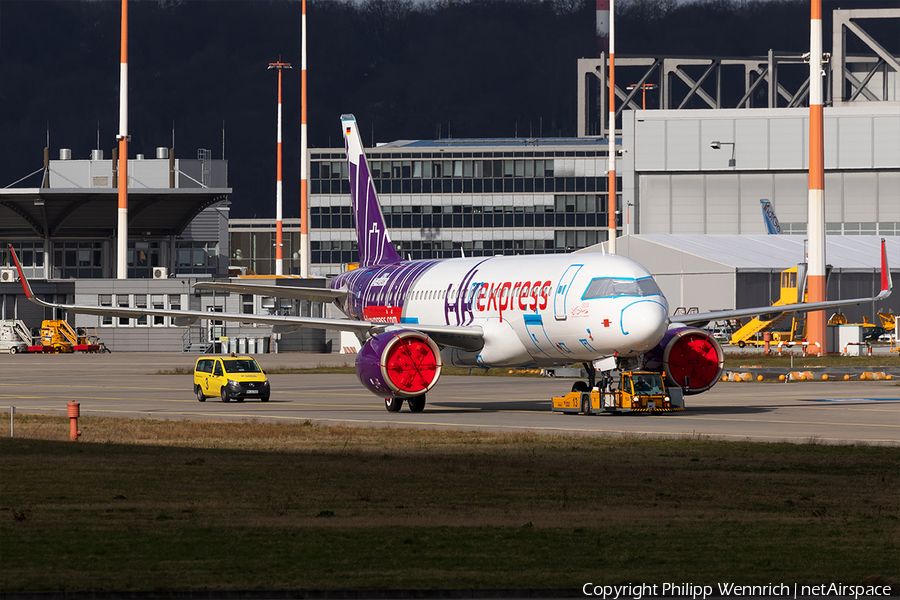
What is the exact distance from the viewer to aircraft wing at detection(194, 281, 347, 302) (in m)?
43.4

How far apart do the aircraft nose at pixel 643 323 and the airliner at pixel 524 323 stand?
0.03m

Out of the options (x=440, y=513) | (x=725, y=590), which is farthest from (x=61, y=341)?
(x=725, y=590)

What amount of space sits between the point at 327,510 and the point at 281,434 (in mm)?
13747

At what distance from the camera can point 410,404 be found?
42.4 m

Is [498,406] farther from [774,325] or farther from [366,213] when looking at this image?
[774,325]

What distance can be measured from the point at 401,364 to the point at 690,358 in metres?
9.49

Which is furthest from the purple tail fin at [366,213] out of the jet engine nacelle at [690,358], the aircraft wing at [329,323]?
the jet engine nacelle at [690,358]

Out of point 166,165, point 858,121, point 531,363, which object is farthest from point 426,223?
point 531,363

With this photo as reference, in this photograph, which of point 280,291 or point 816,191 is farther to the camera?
point 816,191

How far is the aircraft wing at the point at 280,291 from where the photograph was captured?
142 ft

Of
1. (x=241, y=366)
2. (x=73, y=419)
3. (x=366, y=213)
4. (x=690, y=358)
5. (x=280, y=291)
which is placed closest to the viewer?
(x=73, y=419)

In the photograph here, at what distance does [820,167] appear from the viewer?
73750 millimetres

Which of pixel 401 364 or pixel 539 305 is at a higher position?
pixel 539 305

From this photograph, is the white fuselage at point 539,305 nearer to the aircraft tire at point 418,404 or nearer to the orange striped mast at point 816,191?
the aircraft tire at point 418,404
